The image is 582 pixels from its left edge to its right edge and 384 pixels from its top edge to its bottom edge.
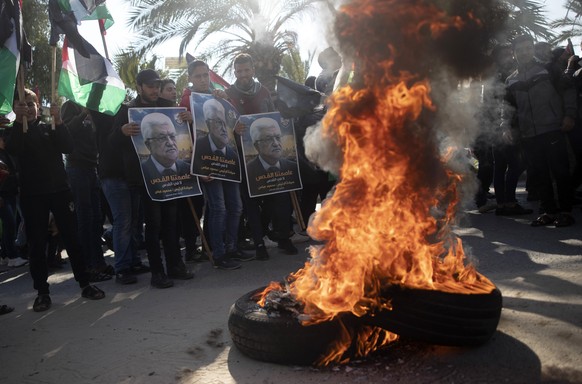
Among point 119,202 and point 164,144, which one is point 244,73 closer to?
point 164,144

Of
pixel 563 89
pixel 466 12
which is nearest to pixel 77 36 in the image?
pixel 466 12

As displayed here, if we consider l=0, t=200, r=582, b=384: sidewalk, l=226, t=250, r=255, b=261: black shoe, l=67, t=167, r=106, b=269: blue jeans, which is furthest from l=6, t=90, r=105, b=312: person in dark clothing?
l=226, t=250, r=255, b=261: black shoe

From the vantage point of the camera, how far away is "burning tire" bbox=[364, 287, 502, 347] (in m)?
3.11

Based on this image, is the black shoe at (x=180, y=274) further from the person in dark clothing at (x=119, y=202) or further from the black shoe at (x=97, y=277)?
the black shoe at (x=97, y=277)

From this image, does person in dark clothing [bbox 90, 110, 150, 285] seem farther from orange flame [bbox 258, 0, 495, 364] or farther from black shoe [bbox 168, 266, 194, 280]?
orange flame [bbox 258, 0, 495, 364]

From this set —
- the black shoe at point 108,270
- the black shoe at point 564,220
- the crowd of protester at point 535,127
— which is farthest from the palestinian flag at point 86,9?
the black shoe at point 564,220

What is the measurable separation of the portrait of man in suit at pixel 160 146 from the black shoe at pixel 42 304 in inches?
63.1

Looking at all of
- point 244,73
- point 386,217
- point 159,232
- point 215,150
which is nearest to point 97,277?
point 159,232

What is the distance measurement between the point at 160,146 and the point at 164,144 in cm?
5

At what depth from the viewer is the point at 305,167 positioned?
7.28 meters

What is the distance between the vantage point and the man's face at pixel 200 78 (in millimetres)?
6512

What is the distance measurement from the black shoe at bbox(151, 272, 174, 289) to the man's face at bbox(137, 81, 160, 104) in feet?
6.51

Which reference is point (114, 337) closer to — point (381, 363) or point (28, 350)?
point (28, 350)

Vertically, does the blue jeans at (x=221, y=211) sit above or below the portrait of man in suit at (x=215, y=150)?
below
